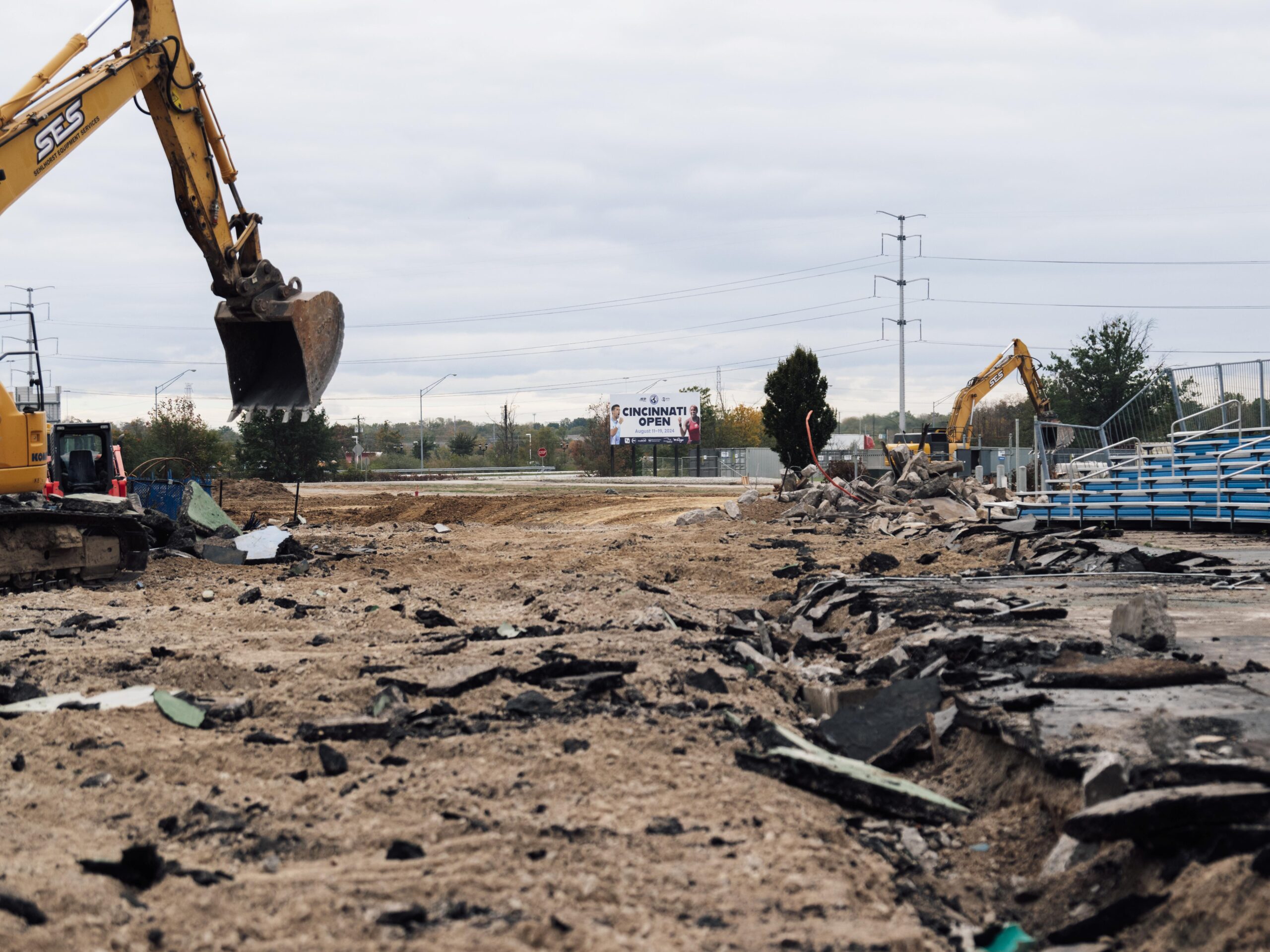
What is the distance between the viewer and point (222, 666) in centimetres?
786

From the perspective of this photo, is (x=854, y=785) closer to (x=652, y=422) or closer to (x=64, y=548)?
(x=64, y=548)

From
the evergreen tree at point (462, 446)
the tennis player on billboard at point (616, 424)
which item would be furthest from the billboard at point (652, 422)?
the evergreen tree at point (462, 446)

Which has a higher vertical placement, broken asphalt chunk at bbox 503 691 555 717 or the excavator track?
the excavator track

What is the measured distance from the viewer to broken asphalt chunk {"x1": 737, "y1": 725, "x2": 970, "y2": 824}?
4.98m

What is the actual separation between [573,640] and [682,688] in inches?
66.4

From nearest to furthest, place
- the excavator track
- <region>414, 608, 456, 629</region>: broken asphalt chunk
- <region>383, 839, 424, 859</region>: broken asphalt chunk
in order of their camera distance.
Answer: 1. <region>383, 839, 424, 859</region>: broken asphalt chunk
2. <region>414, 608, 456, 629</region>: broken asphalt chunk
3. the excavator track

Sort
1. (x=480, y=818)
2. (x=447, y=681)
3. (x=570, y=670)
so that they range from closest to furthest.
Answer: (x=480, y=818) → (x=447, y=681) → (x=570, y=670)

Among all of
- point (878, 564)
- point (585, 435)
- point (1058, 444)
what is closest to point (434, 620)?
point (878, 564)

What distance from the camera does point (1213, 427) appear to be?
18.7 metres

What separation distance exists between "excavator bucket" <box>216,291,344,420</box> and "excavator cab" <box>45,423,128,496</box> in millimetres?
4817

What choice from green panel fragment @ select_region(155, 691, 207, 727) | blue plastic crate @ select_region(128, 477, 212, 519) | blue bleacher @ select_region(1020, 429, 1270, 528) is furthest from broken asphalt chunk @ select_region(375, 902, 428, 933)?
blue plastic crate @ select_region(128, 477, 212, 519)

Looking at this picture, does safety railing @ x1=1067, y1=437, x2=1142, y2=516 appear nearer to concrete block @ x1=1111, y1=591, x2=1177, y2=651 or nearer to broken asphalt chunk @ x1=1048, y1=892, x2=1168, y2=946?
concrete block @ x1=1111, y1=591, x2=1177, y2=651

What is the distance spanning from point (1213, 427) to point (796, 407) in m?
19.3

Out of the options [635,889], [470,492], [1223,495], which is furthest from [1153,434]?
[470,492]
